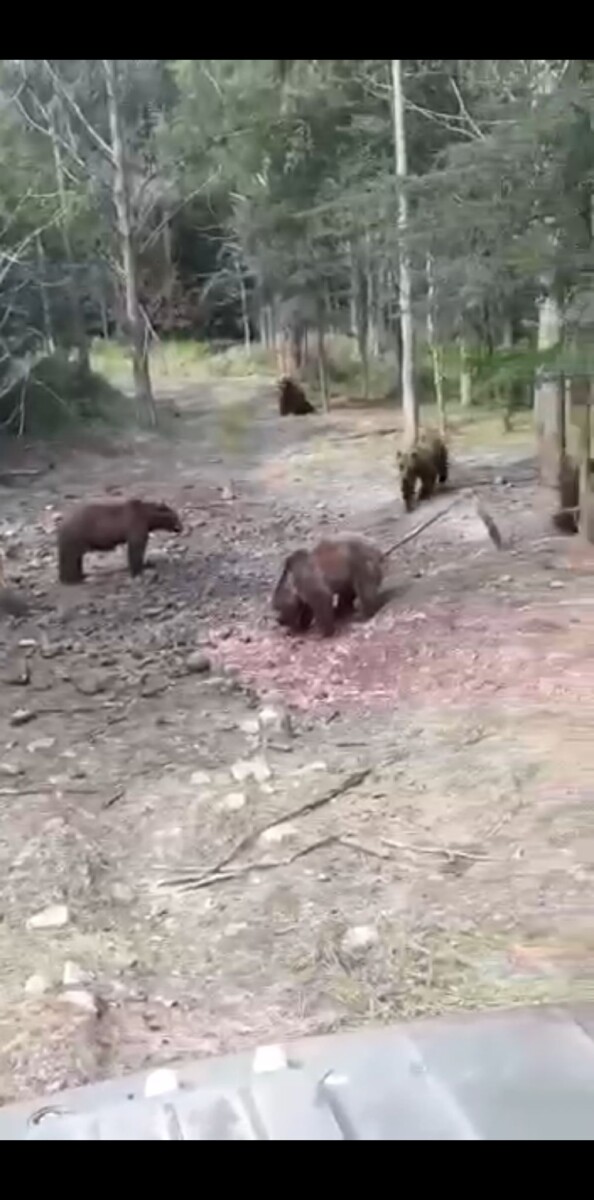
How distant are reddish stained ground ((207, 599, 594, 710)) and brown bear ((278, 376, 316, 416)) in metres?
0.31

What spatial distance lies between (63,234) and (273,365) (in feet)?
0.99

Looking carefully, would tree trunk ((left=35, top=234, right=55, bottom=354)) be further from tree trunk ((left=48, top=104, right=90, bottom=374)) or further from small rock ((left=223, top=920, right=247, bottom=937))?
small rock ((left=223, top=920, right=247, bottom=937))

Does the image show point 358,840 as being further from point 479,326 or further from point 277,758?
point 479,326

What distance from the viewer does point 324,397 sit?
1.85 metres

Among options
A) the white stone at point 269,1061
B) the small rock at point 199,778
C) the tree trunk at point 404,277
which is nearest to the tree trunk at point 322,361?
the tree trunk at point 404,277

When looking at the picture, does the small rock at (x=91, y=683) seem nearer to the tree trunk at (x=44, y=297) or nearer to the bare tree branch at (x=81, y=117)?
the tree trunk at (x=44, y=297)

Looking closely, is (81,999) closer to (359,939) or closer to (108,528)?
(359,939)

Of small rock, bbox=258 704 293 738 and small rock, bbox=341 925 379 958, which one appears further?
small rock, bbox=258 704 293 738

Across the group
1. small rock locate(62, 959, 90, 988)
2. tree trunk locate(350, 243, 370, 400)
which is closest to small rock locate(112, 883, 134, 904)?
small rock locate(62, 959, 90, 988)

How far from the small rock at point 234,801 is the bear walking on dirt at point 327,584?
0.37 metres

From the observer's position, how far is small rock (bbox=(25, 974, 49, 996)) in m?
1.29

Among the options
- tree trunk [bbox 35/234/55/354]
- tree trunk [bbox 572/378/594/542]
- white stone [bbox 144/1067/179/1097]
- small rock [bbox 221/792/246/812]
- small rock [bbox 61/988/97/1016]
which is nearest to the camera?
white stone [bbox 144/1067/179/1097]

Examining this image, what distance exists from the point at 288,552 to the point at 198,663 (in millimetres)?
205
